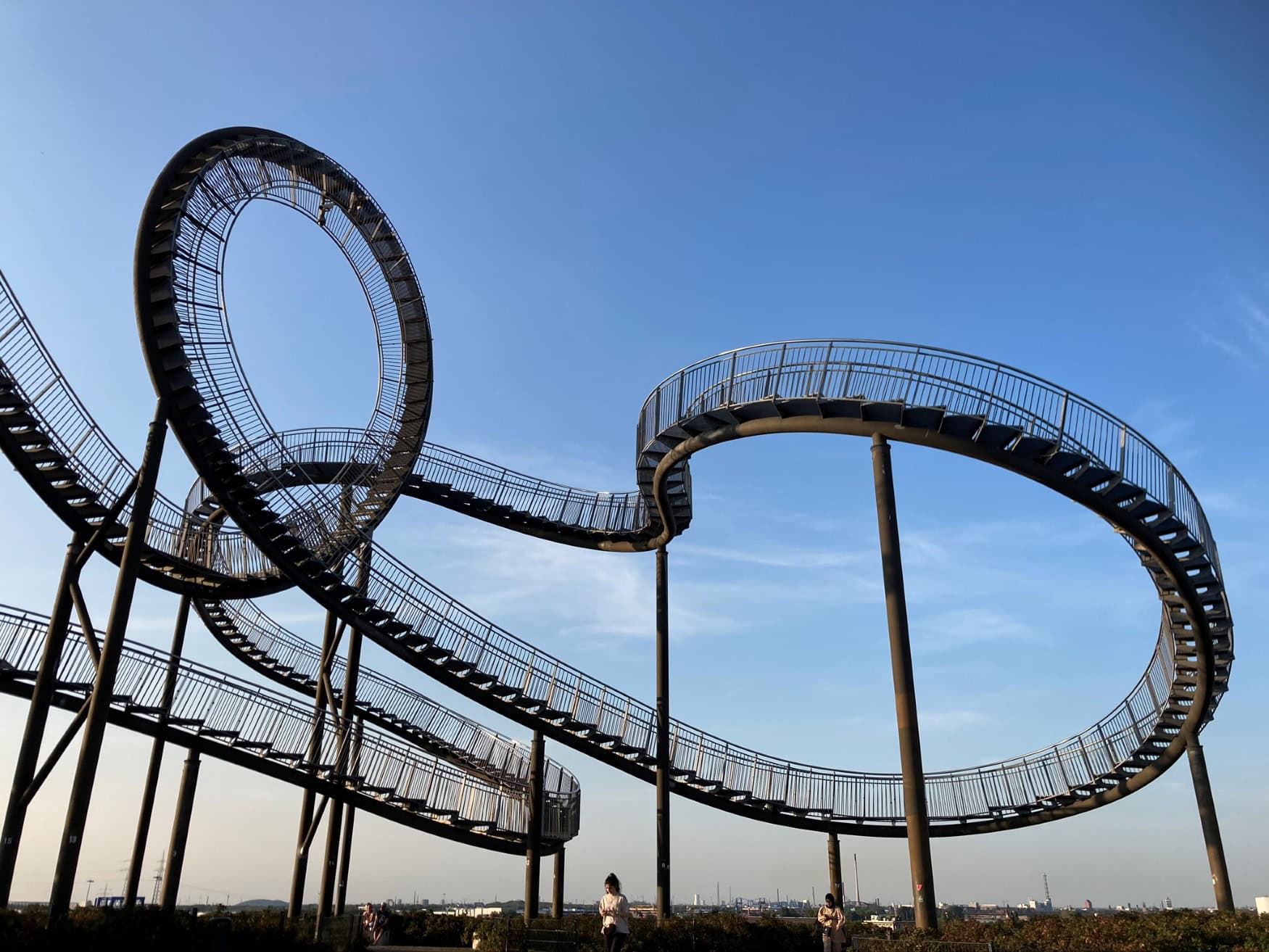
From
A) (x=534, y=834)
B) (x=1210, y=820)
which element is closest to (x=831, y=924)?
(x=534, y=834)

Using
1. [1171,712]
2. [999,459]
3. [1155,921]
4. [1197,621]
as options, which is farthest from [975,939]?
[1171,712]

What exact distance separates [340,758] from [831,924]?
409 inches

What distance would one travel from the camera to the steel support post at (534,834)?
839 inches

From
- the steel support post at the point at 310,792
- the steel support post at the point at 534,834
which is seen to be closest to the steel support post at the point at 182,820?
the steel support post at the point at 310,792

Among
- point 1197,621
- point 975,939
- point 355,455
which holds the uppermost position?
point 355,455

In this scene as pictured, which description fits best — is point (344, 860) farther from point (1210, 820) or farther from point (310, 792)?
point (1210, 820)

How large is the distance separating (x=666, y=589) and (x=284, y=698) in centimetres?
1094

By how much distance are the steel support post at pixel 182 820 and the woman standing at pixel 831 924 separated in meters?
14.1

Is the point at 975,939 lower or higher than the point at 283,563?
lower

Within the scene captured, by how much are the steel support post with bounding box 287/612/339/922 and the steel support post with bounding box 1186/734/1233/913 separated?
69.3 feet

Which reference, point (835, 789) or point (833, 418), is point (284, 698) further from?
point (835, 789)

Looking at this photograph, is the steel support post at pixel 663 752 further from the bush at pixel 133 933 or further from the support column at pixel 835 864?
the bush at pixel 133 933

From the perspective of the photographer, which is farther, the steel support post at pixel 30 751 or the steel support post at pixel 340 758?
the steel support post at pixel 340 758

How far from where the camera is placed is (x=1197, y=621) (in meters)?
20.9
